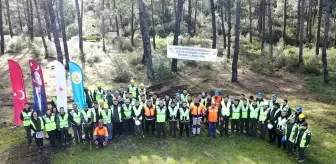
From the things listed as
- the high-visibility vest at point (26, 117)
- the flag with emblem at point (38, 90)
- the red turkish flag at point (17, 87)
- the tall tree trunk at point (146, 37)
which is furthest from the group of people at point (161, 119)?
the tall tree trunk at point (146, 37)

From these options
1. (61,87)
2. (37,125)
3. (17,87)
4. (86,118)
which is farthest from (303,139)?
(17,87)

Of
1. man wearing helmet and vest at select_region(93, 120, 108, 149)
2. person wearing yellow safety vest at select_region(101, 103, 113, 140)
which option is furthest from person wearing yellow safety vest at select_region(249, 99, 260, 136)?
man wearing helmet and vest at select_region(93, 120, 108, 149)

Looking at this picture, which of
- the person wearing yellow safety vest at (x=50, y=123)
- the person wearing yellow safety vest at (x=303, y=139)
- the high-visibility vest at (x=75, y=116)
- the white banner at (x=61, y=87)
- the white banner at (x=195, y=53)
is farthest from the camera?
the white banner at (x=195, y=53)

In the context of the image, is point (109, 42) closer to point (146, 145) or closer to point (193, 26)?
point (193, 26)

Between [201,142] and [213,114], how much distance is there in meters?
1.28

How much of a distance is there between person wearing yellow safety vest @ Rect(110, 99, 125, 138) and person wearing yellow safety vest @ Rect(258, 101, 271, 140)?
19.0 feet

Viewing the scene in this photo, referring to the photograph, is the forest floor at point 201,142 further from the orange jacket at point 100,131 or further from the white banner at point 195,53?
the white banner at point 195,53

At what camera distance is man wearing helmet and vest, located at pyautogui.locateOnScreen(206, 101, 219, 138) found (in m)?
14.3

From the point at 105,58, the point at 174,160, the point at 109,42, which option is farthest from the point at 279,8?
the point at 174,160

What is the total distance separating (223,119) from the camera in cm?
1471

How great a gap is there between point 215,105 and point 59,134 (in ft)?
21.5

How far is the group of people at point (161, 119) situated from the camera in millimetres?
13453

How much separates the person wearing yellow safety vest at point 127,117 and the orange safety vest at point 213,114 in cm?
333

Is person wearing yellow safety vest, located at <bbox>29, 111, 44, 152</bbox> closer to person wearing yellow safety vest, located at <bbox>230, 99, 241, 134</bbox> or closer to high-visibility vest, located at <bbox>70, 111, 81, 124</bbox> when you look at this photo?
high-visibility vest, located at <bbox>70, 111, 81, 124</bbox>
